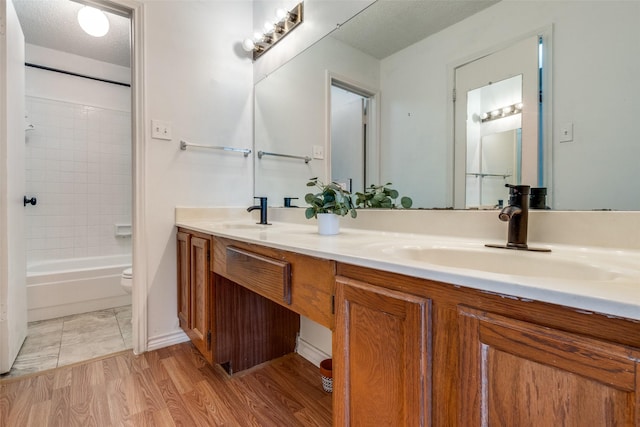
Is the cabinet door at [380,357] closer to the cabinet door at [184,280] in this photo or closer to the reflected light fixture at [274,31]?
the cabinet door at [184,280]

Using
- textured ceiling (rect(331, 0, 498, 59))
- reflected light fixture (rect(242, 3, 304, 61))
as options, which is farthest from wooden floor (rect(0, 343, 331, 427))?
reflected light fixture (rect(242, 3, 304, 61))

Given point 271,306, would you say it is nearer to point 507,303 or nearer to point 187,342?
point 187,342

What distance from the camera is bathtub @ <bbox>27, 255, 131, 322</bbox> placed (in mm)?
2207

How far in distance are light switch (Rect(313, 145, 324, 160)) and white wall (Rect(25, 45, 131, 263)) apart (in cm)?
232

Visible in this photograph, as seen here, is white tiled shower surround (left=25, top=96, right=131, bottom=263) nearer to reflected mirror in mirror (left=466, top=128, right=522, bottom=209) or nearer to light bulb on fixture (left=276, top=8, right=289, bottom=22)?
light bulb on fixture (left=276, top=8, right=289, bottom=22)

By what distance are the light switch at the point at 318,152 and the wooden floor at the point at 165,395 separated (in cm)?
112

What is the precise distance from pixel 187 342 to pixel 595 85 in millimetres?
2180

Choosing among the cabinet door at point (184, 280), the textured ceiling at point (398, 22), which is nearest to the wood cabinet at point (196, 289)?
the cabinet door at point (184, 280)

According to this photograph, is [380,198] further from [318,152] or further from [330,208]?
[318,152]

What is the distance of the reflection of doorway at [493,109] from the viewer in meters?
0.94

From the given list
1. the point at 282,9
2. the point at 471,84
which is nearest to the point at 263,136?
the point at 282,9

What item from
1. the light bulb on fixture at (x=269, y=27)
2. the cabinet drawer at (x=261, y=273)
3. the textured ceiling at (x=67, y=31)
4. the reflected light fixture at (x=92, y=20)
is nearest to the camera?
the cabinet drawer at (x=261, y=273)

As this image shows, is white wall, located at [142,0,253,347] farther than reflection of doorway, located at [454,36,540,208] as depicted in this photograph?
Yes

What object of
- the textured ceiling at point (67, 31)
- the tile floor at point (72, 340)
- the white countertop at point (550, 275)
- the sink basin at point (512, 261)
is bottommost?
the tile floor at point (72, 340)
